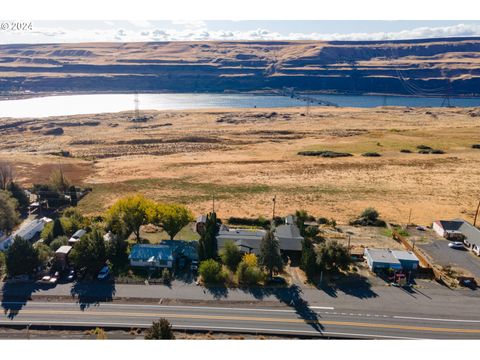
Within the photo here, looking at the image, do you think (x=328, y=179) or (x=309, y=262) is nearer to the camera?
(x=309, y=262)

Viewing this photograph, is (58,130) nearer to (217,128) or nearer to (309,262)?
(217,128)

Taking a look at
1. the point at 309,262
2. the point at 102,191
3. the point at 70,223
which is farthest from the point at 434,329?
the point at 102,191

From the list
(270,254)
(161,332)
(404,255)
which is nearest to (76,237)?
(161,332)

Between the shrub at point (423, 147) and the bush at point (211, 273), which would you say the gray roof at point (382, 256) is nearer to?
the bush at point (211, 273)

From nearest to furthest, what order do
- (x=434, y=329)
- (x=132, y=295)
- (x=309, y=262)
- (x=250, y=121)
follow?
(x=434, y=329) < (x=132, y=295) < (x=309, y=262) < (x=250, y=121)

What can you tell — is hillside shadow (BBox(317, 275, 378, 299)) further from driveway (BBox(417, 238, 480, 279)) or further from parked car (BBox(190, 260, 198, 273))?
parked car (BBox(190, 260, 198, 273))

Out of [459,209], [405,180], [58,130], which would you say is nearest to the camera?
[459,209]
